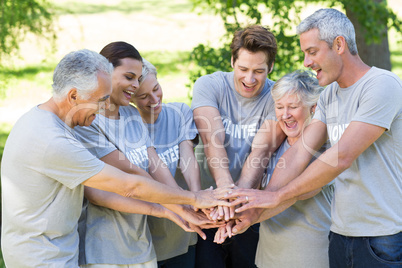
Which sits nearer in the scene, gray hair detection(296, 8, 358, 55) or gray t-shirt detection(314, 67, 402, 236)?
gray t-shirt detection(314, 67, 402, 236)

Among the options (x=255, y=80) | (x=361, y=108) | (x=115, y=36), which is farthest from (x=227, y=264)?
(x=115, y=36)

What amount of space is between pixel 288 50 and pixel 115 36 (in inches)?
284

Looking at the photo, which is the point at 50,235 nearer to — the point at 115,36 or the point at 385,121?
the point at 385,121

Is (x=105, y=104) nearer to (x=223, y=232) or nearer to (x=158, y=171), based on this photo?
(x=158, y=171)

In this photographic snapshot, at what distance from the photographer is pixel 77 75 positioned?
270cm

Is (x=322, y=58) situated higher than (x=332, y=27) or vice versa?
(x=332, y=27)

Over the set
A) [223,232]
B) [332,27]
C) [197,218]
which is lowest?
[223,232]

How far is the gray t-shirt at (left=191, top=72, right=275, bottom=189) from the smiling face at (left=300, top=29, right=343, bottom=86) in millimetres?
615

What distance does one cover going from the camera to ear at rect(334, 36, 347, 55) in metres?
2.91

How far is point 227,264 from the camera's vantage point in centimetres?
387

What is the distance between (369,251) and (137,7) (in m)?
12.4

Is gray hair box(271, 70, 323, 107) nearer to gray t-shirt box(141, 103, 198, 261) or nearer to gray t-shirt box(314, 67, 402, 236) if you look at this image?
gray t-shirt box(314, 67, 402, 236)

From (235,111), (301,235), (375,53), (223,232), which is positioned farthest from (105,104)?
(375,53)

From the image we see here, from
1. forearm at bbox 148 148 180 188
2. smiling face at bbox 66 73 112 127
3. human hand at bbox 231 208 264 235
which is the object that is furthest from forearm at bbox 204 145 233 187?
smiling face at bbox 66 73 112 127
